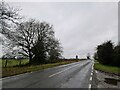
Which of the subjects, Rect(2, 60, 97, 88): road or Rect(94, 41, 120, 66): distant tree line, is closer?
Rect(2, 60, 97, 88): road

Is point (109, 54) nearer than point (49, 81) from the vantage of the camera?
No

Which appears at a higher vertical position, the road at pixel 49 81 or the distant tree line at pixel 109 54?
the distant tree line at pixel 109 54

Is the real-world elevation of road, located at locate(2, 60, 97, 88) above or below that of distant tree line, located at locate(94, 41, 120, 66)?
below

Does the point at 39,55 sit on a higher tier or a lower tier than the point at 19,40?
lower

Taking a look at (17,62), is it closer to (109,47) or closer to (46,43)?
(46,43)

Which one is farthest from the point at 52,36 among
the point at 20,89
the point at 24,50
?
the point at 20,89

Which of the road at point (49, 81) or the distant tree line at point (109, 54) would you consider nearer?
the road at point (49, 81)

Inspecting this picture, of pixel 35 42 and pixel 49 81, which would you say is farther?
pixel 35 42

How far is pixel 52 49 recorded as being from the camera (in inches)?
1956

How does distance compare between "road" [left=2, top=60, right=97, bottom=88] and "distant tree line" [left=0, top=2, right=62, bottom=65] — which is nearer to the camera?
"road" [left=2, top=60, right=97, bottom=88]

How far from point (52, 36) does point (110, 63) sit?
16373 mm

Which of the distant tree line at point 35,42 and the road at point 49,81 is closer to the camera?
the road at point 49,81

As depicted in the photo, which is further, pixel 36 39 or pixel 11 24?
pixel 36 39

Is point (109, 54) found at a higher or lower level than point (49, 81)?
higher
